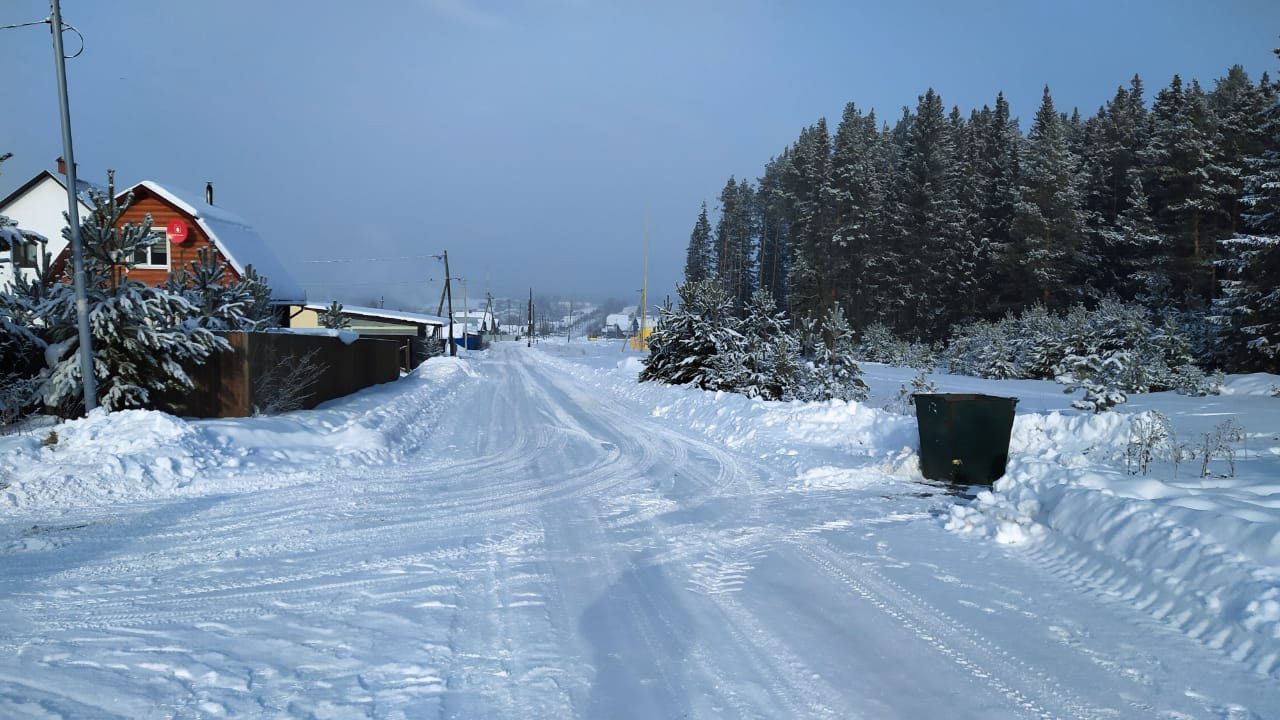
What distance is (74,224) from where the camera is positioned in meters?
10.2

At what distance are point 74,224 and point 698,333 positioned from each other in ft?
50.9

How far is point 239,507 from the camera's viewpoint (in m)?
8.08

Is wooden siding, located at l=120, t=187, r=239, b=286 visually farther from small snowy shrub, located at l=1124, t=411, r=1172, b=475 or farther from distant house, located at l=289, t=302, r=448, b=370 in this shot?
small snowy shrub, located at l=1124, t=411, r=1172, b=475

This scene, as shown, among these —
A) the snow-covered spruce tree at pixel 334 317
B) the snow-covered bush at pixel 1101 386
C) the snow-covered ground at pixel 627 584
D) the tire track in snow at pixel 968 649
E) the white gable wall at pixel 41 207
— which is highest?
the white gable wall at pixel 41 207

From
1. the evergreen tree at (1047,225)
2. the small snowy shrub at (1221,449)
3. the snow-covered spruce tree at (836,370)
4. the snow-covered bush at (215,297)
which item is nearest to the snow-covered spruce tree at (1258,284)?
the snow-covered spruce tree at (836,370)

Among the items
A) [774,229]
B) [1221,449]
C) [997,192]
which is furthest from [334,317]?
[774,229]


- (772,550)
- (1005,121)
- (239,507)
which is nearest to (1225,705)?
(772,550)

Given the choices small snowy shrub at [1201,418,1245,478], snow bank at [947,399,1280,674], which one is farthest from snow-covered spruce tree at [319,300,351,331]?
small snowy shrub at [1201,418,1245,478]

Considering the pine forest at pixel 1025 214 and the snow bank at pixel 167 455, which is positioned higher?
the pine forest at pixel 1025 214

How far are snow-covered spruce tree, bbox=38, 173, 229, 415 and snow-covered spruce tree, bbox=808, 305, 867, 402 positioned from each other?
1380cm

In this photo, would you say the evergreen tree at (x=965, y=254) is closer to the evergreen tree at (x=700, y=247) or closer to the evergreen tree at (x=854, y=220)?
the evergreen tree at (x=854, y=220)

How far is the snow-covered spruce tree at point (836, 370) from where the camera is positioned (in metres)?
18.9

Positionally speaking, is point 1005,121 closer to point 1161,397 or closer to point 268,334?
point 1161,397

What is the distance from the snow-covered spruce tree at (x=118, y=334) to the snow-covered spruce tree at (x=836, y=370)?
13.8 metres
